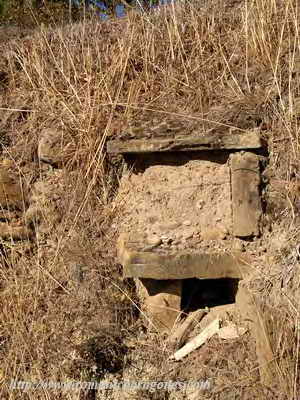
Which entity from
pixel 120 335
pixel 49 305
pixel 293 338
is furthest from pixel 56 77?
pixel 293 338

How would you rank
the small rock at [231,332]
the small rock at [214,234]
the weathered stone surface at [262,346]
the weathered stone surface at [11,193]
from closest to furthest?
the weathered stone surface at [262,346] → the small rock at [231,332] → the small rock at [214,234] → the weathered stone surface at [11,193]

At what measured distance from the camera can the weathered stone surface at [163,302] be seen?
2.61 m

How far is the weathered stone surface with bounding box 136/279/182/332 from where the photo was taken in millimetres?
2609

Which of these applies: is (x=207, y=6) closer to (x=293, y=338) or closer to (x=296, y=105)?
(x=296, y=105)

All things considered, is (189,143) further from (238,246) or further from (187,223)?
(238,246)

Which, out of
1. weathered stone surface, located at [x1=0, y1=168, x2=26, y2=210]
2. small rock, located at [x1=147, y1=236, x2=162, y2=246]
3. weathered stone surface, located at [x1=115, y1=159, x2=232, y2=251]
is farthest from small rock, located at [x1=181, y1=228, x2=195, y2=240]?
weathered stone surface, located at [x1=0, y1=168, x2=26, y2=210]

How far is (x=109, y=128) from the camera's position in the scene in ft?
10.1

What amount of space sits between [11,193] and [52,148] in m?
0.45

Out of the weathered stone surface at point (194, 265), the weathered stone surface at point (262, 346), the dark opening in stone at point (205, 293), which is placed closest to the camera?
the weathered stone surface at point (262, 346)

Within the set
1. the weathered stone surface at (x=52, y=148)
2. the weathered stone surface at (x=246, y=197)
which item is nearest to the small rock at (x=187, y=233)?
the weathered stone surface at (x=246, y=197)

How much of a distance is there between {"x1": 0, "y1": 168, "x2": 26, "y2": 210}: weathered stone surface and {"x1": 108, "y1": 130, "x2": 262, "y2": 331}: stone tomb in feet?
2.86

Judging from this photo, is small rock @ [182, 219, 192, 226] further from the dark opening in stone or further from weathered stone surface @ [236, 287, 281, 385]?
weathered stone surface @ [236, 287, 281, 385]

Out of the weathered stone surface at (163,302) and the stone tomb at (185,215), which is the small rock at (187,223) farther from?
the weathered stone surface at (163,302)

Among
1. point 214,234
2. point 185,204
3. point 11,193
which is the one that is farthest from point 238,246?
point 11,193
